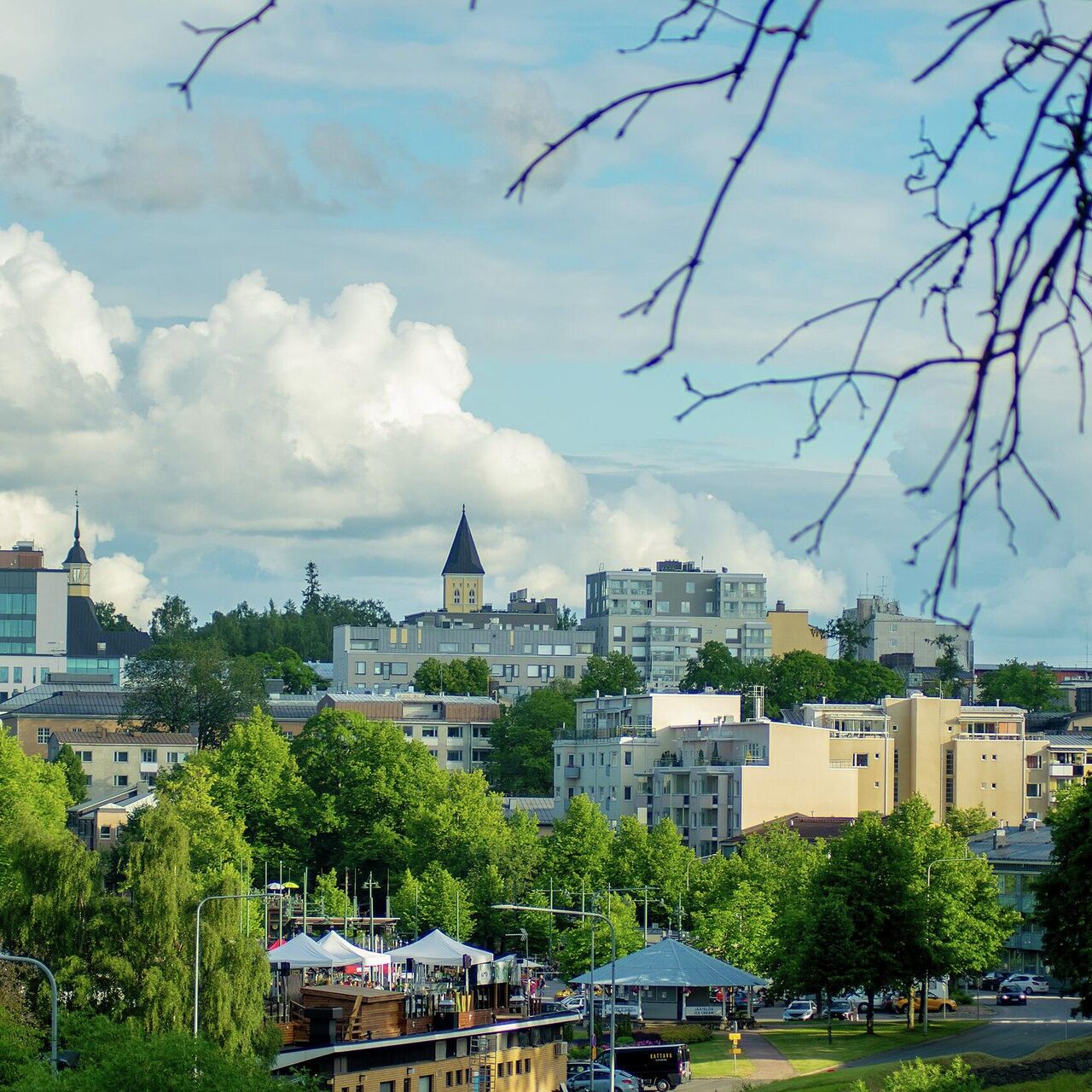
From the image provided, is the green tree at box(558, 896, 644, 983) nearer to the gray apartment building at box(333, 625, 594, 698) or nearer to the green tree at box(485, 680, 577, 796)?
the green tree at box(485, 680, 577, 796)

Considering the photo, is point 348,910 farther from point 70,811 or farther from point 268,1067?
point 268,1067

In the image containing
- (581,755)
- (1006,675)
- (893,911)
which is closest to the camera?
(893,911)

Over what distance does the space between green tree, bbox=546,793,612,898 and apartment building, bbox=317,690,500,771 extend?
2391 inches

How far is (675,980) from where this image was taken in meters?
67.5

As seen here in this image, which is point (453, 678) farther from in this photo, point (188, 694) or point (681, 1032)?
point (681, 1032)

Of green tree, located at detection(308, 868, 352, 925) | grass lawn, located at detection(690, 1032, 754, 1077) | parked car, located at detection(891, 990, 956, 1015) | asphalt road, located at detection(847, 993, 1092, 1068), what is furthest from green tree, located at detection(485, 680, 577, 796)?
grass lawn, located at detection(690, 1032, 754, 1077)

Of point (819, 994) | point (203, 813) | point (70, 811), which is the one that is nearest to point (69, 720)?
point (70, 811)

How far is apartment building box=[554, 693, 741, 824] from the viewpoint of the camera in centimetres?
11644

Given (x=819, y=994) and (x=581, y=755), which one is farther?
(x=581, y=755)

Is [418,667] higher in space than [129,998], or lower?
higher

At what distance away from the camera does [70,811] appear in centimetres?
11719

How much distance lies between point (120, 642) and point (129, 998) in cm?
14797

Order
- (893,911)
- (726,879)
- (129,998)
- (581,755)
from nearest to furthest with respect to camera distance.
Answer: (129,998) → (893,911) → (726,879) → (581,755)

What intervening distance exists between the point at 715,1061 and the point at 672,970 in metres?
7.01
